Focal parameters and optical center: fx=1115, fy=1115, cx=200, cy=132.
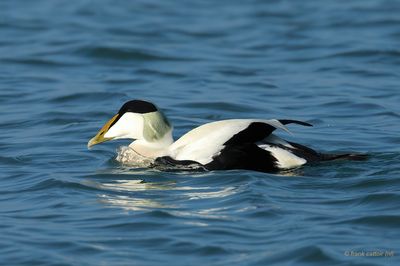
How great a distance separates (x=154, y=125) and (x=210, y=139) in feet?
2.12

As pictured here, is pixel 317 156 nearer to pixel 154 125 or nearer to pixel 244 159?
pixel 244 159

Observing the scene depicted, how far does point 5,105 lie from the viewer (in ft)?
39.4

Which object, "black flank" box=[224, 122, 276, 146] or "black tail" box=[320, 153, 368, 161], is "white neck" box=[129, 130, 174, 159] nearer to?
"black flank" box=[224, 122, 276, 146]

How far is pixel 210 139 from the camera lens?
8203mm

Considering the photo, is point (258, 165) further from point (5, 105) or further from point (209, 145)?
point (5, 105)

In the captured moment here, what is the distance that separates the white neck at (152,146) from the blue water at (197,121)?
0.20 metres

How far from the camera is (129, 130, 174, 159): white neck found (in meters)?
8.60

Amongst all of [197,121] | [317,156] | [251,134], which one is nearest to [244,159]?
[251,134]

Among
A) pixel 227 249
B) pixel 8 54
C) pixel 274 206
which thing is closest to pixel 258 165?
pixel 274 206

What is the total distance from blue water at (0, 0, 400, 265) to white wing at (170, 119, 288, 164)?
152mm

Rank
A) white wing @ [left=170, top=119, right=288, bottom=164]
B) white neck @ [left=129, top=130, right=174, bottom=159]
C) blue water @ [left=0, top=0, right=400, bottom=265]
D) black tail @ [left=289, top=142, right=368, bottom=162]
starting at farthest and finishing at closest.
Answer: white neck @ [left=129, top=130, right=174, bottom=159], black tail @ [left=289, top=142, right=368, bottom=162], white wing @ [left=170, top=119, right=288, bottom=164], blue water @ [left=0, top=0, right=400, bottom=265]

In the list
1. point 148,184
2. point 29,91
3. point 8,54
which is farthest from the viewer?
point 8,54

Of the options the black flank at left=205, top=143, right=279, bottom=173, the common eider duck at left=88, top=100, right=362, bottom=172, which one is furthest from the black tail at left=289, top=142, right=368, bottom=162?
the black flank at left=205, top=143, right=279, bottom=173

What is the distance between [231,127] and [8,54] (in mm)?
7565
